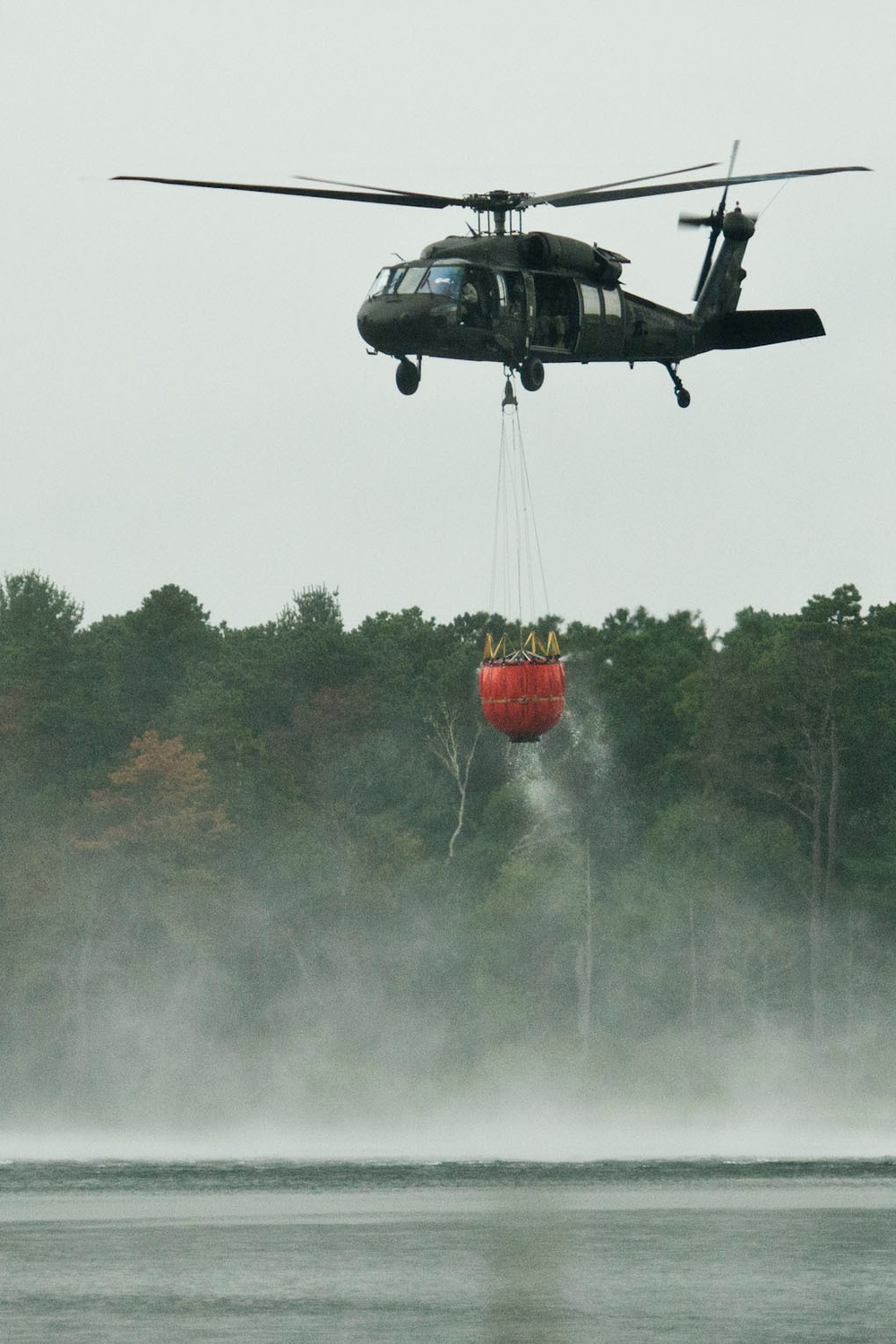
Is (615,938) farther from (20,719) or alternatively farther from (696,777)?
(20,719)

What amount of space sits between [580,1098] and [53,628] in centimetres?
4048

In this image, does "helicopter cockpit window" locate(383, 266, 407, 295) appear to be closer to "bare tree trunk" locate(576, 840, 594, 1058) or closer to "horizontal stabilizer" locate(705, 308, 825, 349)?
"horizontal stabilizer" locate(705, 308, 825, 349)

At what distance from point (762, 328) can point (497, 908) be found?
5261 cm

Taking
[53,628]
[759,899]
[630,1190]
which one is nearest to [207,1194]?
[630,1190]

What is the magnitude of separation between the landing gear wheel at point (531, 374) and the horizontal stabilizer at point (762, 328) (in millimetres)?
5725

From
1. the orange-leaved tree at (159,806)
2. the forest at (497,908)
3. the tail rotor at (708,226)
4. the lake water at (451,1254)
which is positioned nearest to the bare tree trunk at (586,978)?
the forest at (497,908)

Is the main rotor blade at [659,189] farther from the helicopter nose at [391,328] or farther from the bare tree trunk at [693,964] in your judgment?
the bare tree trunk at [693,964]

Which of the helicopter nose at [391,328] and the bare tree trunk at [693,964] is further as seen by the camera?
the bare tree trunk at [693,964]

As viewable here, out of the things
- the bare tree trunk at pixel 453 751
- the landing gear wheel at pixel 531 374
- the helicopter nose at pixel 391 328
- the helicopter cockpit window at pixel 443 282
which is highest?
the bare tree trunk at pixel 453 751

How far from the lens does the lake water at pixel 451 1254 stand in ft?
144

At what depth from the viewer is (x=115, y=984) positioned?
9419 cm

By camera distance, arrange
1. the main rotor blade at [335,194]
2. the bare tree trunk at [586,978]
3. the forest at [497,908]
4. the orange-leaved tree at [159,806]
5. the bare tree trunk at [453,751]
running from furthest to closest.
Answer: the bare tree trunk at [453,751], the orange-leaved tree at [159,806], the bare tree trunk at [586,978], the forest at [497,908], the main rotor blade at [335,194]

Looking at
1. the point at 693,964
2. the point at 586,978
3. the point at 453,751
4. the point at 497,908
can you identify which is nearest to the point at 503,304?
the point at 693,964

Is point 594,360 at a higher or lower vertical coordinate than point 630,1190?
higher
